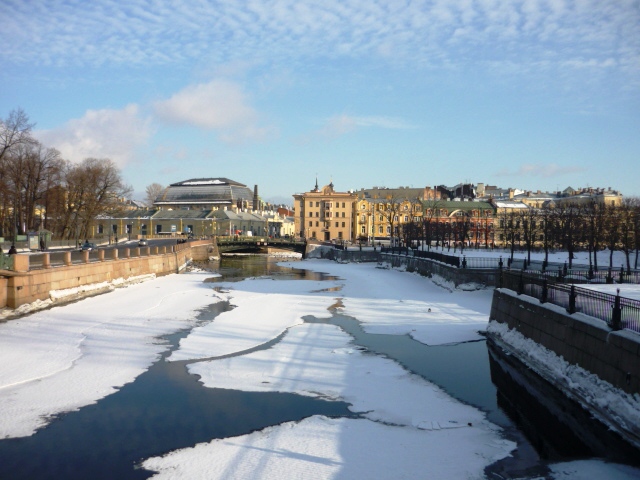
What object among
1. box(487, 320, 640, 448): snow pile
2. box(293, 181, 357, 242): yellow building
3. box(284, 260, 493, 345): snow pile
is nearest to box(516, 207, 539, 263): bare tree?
box(284, 260, 493, 345): snow pile

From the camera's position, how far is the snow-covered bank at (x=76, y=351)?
13.9 metres

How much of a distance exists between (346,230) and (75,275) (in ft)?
309

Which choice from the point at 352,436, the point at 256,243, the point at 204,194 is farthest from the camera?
the point at 204,194

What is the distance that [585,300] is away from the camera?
53.3ft

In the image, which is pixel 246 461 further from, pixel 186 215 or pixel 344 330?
pixel 186 215

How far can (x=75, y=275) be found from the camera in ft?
105

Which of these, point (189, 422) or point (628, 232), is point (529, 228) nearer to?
point (628, 232)

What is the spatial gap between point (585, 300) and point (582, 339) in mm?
1712

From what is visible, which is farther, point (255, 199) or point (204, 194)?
point (255, 199)

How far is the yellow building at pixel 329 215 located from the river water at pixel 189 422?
106 m

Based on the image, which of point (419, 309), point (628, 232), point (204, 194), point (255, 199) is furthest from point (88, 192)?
point (255, 199)

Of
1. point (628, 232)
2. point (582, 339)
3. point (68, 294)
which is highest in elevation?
point (628, 232)

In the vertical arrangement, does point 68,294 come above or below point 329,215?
below

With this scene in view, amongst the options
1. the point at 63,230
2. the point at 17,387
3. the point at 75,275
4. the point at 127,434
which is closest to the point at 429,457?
the point at 127,434
